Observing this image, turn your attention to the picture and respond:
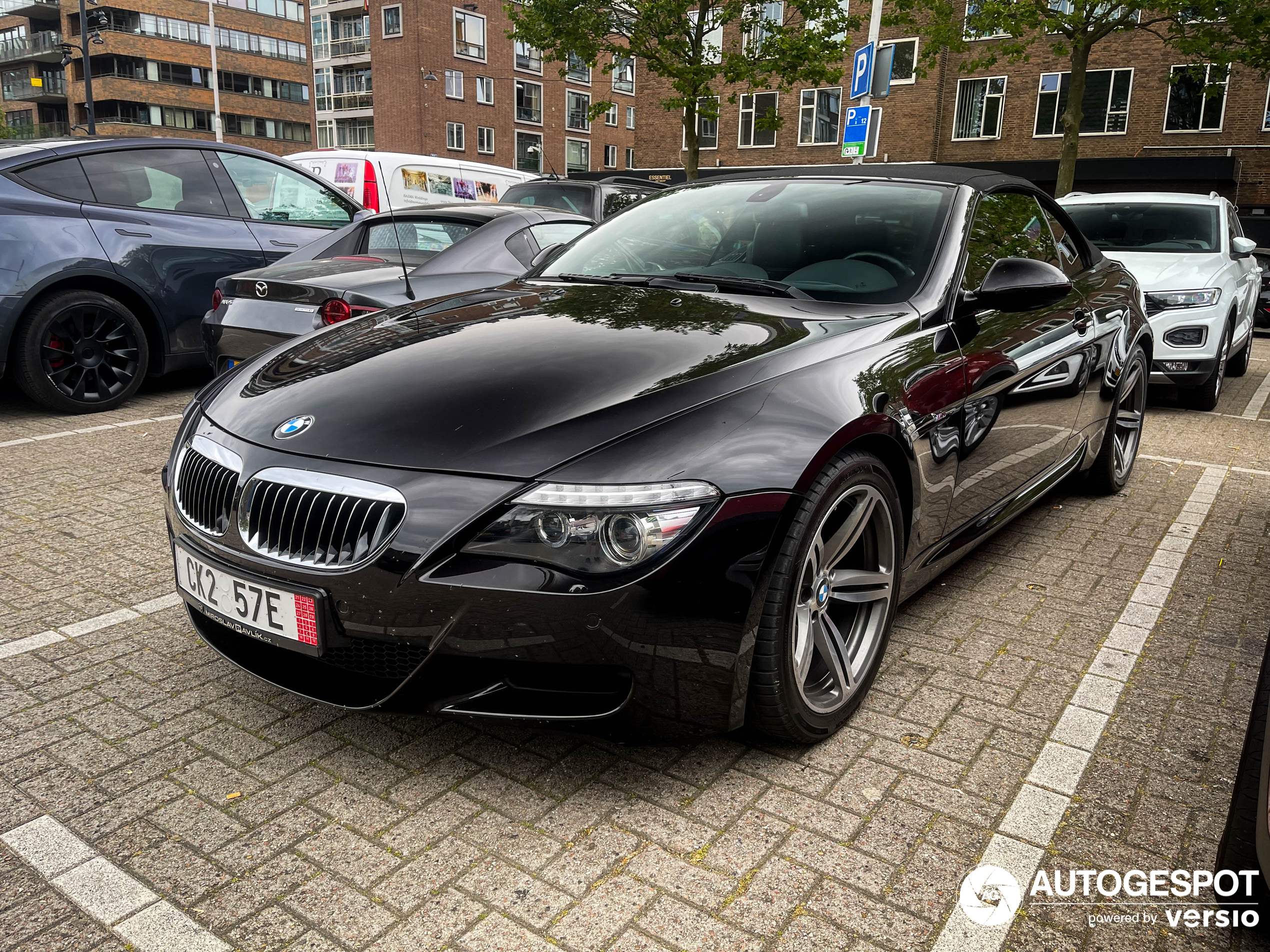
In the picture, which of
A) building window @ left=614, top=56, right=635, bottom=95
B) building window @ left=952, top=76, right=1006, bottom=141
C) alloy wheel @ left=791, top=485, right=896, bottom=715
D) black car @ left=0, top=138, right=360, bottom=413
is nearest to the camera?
alloy wheel @ left=791, top=485, right=896, bottom=715

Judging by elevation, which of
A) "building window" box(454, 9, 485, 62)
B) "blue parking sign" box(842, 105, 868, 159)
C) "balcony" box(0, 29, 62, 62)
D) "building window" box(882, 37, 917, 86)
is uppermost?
"balcony" box(0, 29, 62, 62)

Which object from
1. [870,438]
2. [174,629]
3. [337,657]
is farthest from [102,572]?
[870,438]

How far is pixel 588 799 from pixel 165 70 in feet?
216

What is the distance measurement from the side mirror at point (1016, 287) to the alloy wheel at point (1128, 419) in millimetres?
1793

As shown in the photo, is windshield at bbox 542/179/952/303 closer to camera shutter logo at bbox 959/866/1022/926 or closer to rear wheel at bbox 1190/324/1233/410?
camera shutter logo at bbox 959/866/1022/926

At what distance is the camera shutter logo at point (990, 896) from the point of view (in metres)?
1.98

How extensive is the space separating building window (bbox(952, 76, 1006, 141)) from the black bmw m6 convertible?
31.5 metres

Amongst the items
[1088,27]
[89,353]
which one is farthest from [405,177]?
[1088,27]

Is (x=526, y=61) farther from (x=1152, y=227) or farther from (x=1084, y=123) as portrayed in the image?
(x=1152, y=227)

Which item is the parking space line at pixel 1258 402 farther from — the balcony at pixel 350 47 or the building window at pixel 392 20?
the balcony at pixel 350 47

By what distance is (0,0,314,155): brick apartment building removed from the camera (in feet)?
183

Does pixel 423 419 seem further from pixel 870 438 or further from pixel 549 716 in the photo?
pixel 870 438

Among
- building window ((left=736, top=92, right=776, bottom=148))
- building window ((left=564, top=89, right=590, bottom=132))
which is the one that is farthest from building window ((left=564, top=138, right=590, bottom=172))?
building window ((left=736, top=92, right=776, bottom=148))

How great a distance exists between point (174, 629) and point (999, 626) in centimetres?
281
